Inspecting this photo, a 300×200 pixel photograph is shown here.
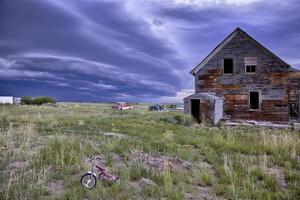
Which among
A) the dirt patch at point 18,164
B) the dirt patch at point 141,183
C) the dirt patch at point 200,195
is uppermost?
the dirt patch at point 18,164

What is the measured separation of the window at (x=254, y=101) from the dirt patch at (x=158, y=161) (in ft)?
49.7

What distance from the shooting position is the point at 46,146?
28.3 feet

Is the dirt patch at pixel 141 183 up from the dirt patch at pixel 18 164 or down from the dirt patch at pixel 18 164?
down

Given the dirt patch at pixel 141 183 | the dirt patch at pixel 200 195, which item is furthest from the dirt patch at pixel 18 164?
the dirt patch at pixel 200 195

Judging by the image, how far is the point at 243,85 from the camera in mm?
Answer: 21969

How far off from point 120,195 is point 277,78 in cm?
1853

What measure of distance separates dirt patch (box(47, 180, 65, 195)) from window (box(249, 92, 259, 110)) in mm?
18445

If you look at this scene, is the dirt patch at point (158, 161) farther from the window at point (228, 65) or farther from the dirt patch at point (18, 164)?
the window at point (228, 65)

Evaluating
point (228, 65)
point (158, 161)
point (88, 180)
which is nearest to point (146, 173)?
point (158, 161)

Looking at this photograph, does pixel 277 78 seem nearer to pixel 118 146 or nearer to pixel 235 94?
pixel 235 94

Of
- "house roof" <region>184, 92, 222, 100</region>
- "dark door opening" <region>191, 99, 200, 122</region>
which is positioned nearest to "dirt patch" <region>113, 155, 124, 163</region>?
"house roof" <region>184, 92, 222, 100</region>

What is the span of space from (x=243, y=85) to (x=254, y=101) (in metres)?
1.44

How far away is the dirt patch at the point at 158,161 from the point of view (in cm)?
727

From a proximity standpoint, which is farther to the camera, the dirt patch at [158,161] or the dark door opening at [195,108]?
the dark door opening at [195,108]
